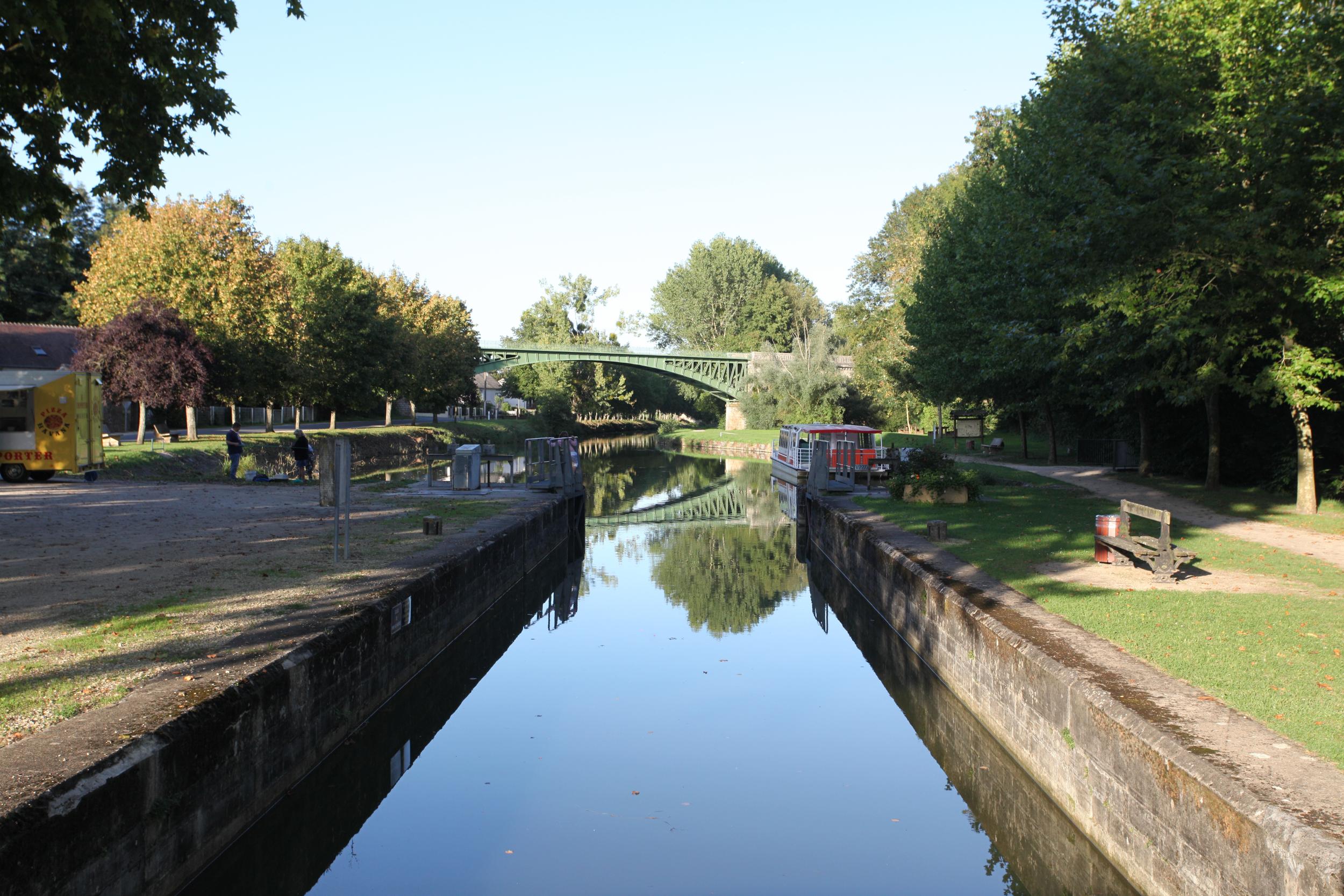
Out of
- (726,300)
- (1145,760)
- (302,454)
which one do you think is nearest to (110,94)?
(1145,760)

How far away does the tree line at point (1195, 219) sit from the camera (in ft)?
56.1

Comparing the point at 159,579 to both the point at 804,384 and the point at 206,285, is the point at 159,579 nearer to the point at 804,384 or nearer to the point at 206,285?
the point at 206,285

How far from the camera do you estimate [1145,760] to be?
6.56 meters

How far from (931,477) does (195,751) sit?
66.0 feet

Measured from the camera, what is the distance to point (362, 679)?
10.6m

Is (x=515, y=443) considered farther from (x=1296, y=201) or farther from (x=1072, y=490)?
(x=1296, y=201)

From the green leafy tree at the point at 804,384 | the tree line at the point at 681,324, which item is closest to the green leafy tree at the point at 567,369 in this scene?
the tree line at the point at 681,324

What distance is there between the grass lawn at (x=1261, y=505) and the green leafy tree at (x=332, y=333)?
33485 millimetres

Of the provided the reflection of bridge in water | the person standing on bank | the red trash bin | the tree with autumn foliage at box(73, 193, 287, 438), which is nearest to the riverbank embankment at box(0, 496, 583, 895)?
the red trash bin

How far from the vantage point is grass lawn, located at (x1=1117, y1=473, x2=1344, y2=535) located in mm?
18344

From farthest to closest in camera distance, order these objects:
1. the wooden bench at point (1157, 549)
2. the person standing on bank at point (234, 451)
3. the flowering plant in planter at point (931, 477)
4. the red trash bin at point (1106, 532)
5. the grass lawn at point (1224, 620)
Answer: the person standing on bank at point (234, 451)
the flowering plant in planter at point (931, 477)
the red trash bin at point (1106, 532)
the wooden bench at point (1157, 549)
the grass lawn at point (1224, 620)

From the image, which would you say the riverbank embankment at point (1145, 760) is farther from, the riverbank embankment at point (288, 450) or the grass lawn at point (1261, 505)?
the riverbank embankment at point (288, 450)

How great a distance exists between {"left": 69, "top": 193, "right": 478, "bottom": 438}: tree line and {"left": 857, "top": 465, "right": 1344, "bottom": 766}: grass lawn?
88.5 feet

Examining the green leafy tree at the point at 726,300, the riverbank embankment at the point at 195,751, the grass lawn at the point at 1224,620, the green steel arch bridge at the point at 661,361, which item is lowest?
the riverbank embankment at the point at 195,751
